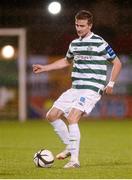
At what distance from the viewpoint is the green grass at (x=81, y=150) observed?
8.72 meters

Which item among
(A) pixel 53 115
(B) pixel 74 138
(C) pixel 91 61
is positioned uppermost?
(C) pixel 91 61

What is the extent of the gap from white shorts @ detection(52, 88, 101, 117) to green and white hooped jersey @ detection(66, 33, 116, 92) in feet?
0.23

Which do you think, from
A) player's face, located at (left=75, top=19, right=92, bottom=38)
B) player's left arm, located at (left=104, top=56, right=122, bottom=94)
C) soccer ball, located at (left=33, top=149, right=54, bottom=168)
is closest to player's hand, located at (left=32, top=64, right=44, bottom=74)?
player's face, located at (left=75, top=19, right=92, bottom=38)

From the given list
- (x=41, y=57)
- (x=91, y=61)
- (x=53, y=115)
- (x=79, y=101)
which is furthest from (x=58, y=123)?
(x=41, y=57)

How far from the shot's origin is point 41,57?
21344mm

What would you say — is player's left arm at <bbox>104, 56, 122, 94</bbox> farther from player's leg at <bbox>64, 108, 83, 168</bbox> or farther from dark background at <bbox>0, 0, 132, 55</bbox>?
dark background at <bbox>0, 0, 132, 55</bbox>

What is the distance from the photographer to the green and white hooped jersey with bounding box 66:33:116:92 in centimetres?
947

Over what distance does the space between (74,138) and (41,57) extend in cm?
1223

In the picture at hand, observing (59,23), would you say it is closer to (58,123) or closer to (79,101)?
(58,123)

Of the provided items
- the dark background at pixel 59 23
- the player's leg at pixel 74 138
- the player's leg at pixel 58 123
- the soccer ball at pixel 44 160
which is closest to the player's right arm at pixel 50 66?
the player's leg at pixel 58 123

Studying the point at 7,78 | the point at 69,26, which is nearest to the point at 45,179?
the point at 69,26

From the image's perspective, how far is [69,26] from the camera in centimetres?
1998

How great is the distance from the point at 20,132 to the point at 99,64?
7.37 metres

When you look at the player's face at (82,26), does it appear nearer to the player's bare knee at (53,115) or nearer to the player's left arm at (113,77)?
the player's left arm at (113,77)
